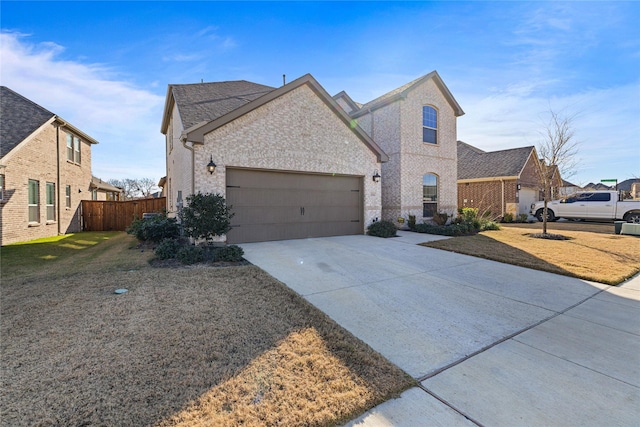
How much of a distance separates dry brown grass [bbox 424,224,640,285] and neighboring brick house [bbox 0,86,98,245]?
1553cm

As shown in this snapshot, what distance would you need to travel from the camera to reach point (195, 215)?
A: 7.78 m

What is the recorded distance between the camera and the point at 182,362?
2719 mm

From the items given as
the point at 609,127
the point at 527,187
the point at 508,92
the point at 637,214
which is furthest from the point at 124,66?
the point at 637,214

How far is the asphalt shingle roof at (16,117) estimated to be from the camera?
36.8 feet

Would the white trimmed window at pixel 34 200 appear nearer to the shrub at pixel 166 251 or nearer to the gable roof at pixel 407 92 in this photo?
the shrub at pixel 166 251

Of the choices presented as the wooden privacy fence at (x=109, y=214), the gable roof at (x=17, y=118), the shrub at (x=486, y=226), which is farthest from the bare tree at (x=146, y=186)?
the shrub at (x=486, y=226)

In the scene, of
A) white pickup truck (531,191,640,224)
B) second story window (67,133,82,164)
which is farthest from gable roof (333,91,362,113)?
second story window (67,133,82,164)

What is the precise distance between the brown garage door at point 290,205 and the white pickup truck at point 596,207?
15681mm

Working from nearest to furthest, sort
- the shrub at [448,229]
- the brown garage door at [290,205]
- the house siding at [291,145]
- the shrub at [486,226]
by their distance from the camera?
the house siding at [291,145], the brown garage door at [290,205], the shrub at [448,229], the shrub at [486,226]

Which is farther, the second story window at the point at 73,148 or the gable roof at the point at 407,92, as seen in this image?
the second story window at the point at 73,148

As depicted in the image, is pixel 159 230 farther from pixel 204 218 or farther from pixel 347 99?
pixel 347 99

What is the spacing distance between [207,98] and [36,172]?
8046 mm

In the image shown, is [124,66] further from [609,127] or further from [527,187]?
[527,187]

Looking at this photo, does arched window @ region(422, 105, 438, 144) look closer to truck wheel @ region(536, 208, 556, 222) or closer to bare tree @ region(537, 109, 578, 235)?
bare tree @ region(537, 109, 578, 235)
